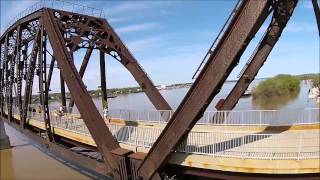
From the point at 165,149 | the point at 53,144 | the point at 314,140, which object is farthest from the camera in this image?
the point at 53,144

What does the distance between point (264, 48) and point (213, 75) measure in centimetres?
689

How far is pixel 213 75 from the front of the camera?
9.93m

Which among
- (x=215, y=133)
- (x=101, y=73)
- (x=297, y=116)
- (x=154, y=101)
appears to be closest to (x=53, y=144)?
(x=154, y=101)

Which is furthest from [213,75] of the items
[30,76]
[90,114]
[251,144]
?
[30,76]

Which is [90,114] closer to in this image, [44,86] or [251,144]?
[251,144]

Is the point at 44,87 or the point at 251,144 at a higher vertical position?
the point at 44,87

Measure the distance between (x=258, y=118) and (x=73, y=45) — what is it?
1395 centimetres

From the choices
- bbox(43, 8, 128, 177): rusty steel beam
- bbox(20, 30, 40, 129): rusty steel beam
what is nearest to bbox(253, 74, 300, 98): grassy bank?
bbox(20, 30, 40, 129): rusty steel beam

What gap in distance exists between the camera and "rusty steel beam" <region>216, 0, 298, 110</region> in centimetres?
1469

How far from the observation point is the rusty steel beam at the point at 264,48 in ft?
48.2

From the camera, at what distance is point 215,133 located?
12.0m

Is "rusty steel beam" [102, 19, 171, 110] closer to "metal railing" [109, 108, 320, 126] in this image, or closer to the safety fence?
"metal railing" [109, 108, 320, 126]

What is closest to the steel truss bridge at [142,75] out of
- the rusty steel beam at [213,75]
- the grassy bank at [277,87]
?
the rusty steel beam at [213,75]

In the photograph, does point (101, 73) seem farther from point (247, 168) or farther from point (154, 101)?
point (247, 168)
